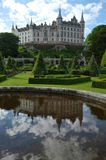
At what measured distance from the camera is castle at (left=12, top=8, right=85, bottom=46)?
12646 centimetres

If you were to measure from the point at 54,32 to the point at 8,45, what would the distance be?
44947 mm

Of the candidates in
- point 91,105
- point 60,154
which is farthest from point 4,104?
point 60,154

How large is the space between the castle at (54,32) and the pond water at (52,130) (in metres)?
105

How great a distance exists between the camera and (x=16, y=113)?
17750 millimetres

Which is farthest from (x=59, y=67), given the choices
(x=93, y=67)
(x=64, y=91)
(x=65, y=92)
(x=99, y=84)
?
(x=65, y=92)

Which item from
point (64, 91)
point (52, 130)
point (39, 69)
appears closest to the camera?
point (52, 130)

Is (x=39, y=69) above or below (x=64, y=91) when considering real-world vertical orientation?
above

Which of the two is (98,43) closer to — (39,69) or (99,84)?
(39,69)

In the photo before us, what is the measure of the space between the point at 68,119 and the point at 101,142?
14.4 ft

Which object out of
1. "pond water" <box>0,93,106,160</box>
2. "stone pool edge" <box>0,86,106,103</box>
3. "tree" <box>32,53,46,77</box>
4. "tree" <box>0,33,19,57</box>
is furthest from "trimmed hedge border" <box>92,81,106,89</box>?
"tree" <box>0,33,19,57</box>

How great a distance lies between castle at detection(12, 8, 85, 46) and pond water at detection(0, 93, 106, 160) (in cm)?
10452

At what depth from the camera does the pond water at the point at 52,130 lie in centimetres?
1067

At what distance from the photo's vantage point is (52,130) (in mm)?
13758

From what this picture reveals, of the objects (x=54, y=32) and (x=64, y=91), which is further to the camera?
(x=54, y=32)
